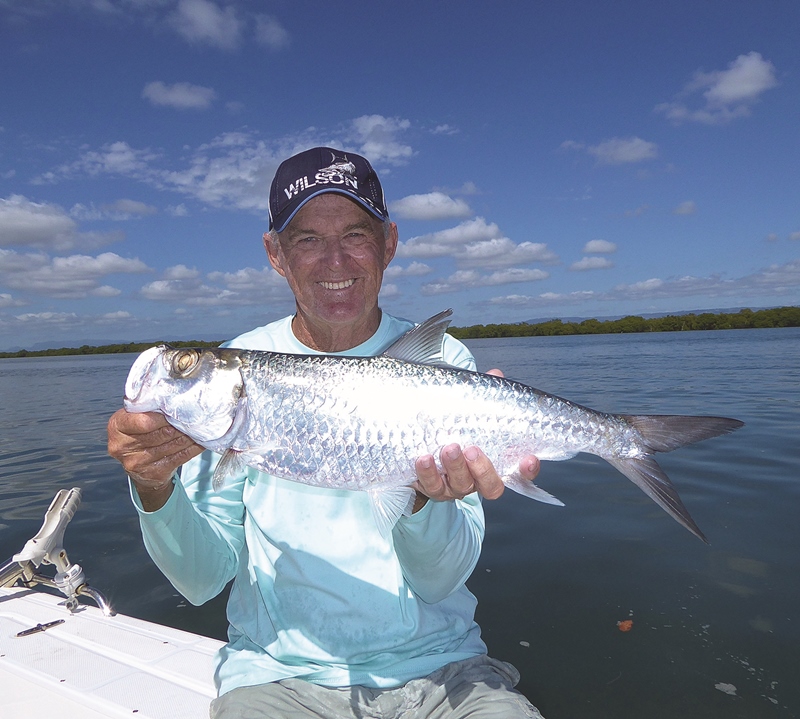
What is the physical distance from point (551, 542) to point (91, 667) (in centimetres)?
504

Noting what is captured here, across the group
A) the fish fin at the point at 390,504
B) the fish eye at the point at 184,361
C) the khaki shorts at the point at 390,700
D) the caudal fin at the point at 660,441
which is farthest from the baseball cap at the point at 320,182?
the khaki shorts at the point at 390,700

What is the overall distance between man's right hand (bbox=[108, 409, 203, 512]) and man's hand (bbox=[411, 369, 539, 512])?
1161 mm

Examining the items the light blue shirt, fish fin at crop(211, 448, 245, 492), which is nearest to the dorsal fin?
the light blue shirt

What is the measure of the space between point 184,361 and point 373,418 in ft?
3.25

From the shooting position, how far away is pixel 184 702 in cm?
311

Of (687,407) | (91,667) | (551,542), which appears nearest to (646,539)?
(551,542)

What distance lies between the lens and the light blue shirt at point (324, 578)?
2.74 meters

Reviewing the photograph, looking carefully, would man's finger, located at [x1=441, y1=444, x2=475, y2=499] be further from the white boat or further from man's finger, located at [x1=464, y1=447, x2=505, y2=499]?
the white boat

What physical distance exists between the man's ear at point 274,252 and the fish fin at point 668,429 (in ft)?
7.76

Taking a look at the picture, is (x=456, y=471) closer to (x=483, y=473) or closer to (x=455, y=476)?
(x=455, y=476)

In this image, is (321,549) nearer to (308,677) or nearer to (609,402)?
(308,677)

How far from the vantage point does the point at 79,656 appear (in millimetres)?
3619

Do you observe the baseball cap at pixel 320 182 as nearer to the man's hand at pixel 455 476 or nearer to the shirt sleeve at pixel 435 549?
the man's hand at pixel 455 476

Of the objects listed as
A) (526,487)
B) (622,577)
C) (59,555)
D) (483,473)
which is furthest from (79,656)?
(622,577)
